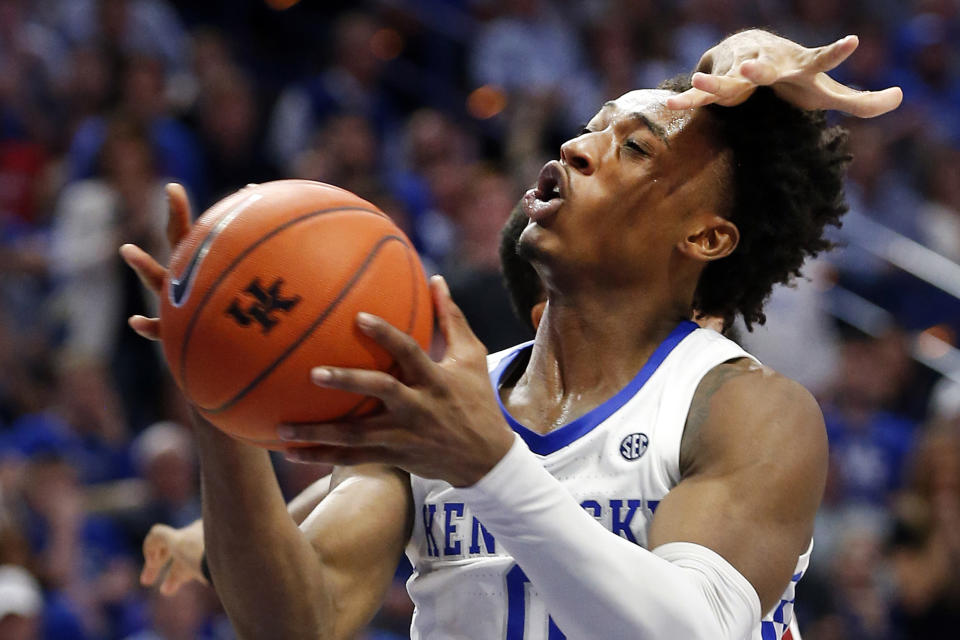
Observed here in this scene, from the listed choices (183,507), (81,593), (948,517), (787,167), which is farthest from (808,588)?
(787,167)

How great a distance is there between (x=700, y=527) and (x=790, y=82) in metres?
1.00

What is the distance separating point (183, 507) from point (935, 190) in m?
5.98

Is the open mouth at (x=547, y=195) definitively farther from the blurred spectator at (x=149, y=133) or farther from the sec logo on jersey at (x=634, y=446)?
the blurred spectator at (x=149, y=133)

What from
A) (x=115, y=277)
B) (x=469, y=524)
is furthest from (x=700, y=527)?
(x=115, y=277)

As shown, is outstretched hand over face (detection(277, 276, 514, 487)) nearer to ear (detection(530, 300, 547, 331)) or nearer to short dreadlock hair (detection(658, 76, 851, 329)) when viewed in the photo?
short dreadlock hair (detection(658, 76, 851, 329))

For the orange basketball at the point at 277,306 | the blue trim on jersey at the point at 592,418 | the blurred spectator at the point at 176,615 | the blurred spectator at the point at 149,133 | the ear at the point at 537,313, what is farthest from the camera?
the blurred spectator at the point at 149,133

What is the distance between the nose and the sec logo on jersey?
0.61 metres

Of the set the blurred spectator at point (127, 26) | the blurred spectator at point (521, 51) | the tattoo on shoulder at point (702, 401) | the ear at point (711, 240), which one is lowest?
the blurred spectator at point (521, 51)

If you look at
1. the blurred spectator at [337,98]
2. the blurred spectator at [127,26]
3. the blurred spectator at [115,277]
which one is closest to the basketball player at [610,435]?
the blurred spectator at [115,277]

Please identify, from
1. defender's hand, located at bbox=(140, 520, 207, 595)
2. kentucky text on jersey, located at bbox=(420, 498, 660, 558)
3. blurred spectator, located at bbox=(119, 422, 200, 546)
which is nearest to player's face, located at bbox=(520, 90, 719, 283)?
kentucky text on jersey, located at bbox=(420, 498, 660, 558)

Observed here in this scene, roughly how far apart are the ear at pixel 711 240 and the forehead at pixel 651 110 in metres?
0.22

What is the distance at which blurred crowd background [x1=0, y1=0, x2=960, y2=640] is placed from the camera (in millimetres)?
5836

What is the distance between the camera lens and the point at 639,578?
2023 millimetres

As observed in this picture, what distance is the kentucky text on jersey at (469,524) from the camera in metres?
2.46
